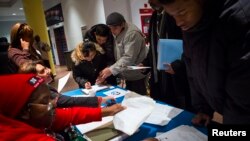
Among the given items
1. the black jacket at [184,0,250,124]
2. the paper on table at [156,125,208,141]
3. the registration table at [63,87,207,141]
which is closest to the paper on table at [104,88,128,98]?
the registration table at [63,87,207,141]

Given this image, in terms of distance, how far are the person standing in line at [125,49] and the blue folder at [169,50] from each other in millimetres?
878

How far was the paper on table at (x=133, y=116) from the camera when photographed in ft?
3.63

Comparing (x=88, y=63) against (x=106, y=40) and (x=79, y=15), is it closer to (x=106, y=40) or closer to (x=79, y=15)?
(x=106, y=40)

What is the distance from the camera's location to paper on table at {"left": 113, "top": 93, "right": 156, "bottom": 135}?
1108 mm

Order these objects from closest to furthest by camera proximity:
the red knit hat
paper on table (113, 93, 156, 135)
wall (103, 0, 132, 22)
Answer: the red knit hat
paper on table (113, 93, 156, 135)
wall (103, 0, 132, 22)

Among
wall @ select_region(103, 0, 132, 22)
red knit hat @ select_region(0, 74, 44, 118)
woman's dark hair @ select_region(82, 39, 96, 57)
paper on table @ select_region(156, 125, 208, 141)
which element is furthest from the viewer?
wall @ select_region(103, 0, 132, 22)

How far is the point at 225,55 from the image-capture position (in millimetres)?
792

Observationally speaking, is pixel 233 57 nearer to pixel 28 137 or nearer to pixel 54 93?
pixel 28 137

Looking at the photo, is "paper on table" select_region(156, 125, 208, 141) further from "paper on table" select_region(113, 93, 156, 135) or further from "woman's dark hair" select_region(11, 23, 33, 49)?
"woman's dark hair" select_region(11, 23, 33, 49)

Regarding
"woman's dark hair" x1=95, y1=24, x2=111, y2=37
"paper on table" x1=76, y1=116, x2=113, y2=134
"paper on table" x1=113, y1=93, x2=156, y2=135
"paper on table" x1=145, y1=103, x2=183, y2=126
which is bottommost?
"paper on table" x1=76, y1=116, x2=113, y2=134

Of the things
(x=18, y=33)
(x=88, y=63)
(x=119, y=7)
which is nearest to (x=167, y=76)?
(x=88, y=63)

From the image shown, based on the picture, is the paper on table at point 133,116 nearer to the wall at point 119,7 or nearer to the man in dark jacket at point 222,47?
the man in dark jacket at point 222,47

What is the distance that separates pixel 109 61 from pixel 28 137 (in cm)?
180

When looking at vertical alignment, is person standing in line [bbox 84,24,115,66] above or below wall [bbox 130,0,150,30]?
below
